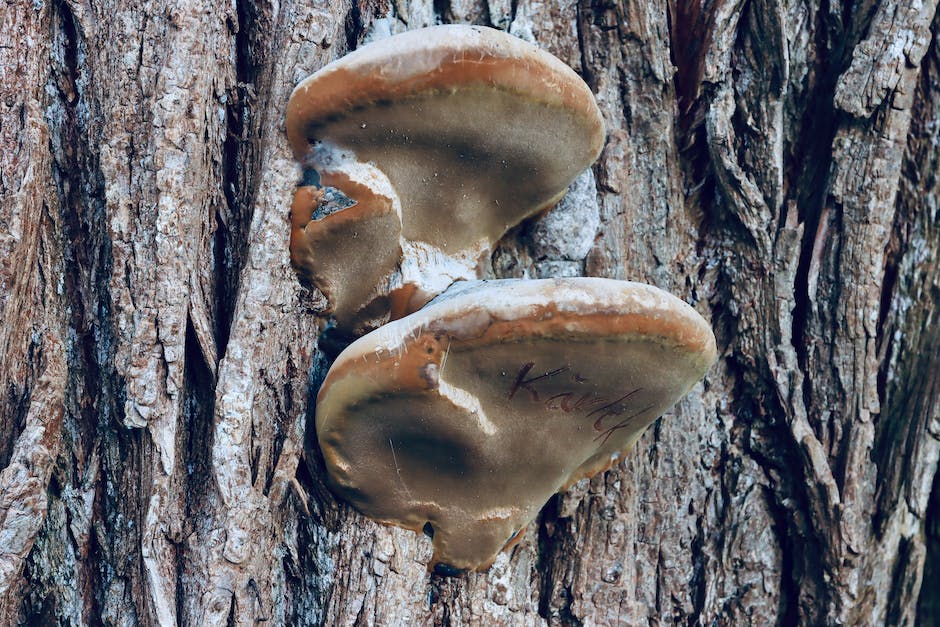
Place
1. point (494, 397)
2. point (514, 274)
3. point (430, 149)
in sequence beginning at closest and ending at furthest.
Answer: point (494, 397), point (430, 149), point (514, 274)

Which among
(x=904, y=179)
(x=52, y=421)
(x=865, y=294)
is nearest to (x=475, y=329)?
(x=52, y=421)

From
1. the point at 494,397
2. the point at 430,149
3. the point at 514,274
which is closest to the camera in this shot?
the point at 494,397
